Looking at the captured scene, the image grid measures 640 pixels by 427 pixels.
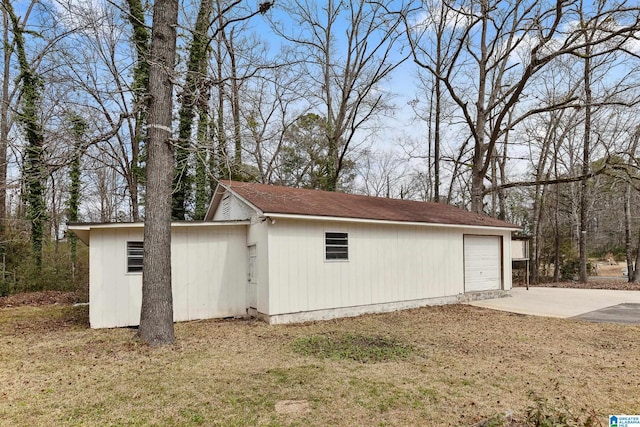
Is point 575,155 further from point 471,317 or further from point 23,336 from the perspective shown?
point 23,336

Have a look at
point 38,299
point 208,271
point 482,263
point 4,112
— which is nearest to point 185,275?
point 208,271

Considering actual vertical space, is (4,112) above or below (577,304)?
above

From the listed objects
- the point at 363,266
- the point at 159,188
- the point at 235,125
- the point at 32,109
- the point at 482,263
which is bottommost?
the point at 482,263

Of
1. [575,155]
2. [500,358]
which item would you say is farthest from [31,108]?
[575,155]

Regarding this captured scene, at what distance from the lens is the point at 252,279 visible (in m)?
9.63

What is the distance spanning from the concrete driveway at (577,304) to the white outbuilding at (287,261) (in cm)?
164

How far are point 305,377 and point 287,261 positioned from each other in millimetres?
4009

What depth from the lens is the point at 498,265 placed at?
13453 mm

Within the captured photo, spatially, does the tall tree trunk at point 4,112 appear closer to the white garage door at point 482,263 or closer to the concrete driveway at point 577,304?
the white garage door at point 482,263

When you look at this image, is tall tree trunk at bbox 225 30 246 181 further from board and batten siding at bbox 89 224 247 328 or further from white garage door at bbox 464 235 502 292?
white garage door at bbox 464 235 502 292

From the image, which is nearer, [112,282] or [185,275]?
[112,282]

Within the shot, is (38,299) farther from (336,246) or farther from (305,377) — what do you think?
(305,377)

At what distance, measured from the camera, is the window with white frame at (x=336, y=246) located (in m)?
9.54

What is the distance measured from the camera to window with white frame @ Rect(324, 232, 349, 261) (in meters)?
9.54
